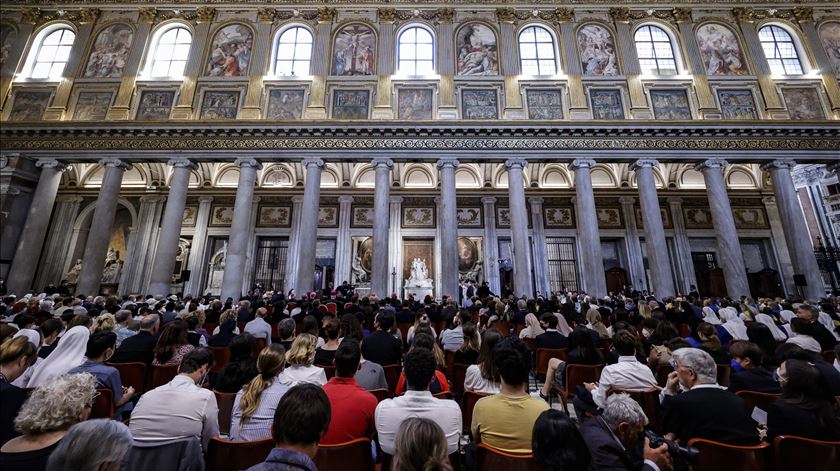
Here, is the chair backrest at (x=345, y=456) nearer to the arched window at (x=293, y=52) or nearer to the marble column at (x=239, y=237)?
the marble column at (x=239, y=237)

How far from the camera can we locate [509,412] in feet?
7.80

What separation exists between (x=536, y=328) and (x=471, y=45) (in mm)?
15202

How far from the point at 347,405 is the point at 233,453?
76 centimetres

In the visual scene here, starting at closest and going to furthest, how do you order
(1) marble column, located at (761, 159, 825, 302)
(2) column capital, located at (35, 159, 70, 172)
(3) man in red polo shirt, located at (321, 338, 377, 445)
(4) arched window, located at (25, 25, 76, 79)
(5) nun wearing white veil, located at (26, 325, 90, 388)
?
(3) man in red polo shirt, located at (321, 338, 377, 445), (5) nun wearing white veil, located at (26, 325, 90, 388), (1) marble column, located at (761, 159, 825, 302), (2) column capital, located at (35, 159, 70, 172), (4) arched window, located at (25, 25, 76, 79)

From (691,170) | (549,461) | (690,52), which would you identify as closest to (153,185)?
(549,461)

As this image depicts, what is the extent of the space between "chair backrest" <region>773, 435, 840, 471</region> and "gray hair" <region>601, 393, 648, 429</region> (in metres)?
1.17

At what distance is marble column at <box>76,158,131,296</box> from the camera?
14.0 meters

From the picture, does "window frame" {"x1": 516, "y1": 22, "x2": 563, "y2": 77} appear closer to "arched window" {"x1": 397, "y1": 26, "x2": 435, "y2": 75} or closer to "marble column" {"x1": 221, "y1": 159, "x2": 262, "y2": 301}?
"arched window" {"x1": 397, "y1": 26, "x2": 435, "y2": 75}

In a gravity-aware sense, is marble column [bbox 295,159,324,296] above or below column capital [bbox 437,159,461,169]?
below

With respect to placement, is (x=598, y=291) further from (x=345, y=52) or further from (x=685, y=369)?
(x=345, y=52)

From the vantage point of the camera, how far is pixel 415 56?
17047mm

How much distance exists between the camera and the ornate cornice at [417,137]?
15047 mm

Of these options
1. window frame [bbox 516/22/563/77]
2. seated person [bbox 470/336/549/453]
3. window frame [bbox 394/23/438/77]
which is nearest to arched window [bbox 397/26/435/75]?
window frame [bbox 394/23/438/77]

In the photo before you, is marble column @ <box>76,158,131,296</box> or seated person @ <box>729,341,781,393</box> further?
marble column @ <box>76,158,131,296</box>
